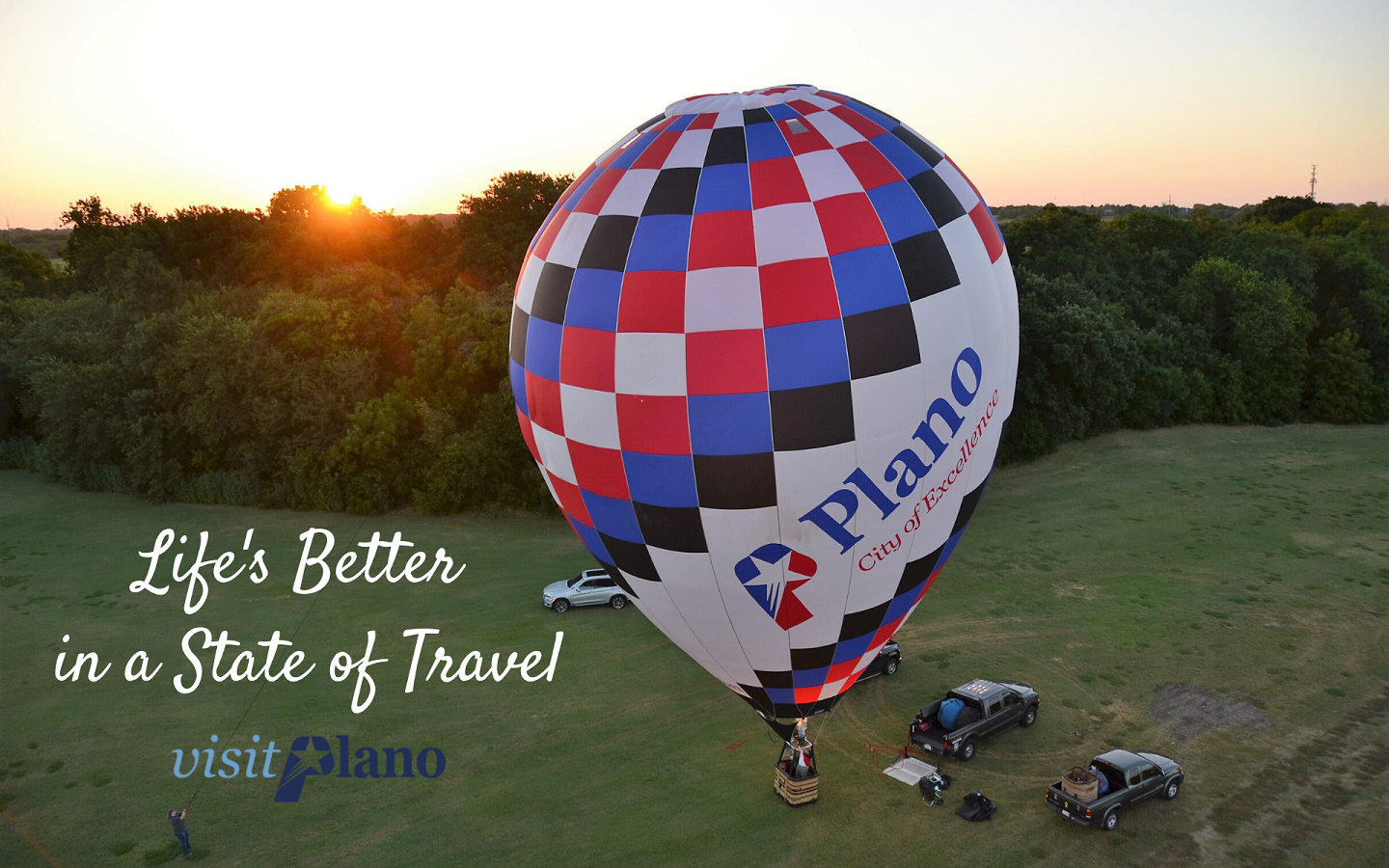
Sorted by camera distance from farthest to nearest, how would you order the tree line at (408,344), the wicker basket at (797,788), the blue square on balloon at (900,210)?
the tree line at (408,344) < the wicker basket at (797,788) < the blue square on balloon at (900,210)

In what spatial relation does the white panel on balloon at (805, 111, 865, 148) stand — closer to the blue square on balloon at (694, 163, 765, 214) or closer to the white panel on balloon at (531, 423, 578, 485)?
the blue square on balloon at (694, 163, 765, 214)

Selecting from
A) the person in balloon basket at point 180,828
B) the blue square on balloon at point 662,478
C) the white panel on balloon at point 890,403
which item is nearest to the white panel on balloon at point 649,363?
the blue square on balloon at point 662,478

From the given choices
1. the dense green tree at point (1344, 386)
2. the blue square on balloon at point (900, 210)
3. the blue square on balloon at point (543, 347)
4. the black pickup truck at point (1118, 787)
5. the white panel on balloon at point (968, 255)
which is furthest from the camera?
the dense green tree at point (1344, 386)

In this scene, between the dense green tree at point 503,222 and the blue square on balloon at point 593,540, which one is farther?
the dense green tree at point 503,222

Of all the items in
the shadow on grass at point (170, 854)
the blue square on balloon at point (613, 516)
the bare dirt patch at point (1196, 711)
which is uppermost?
the blue square on balloon at point (613, 516)

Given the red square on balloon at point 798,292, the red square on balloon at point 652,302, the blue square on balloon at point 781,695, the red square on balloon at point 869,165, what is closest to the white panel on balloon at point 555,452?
the red square on balloon at point 652,302

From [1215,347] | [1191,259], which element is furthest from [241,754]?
[1191,259]

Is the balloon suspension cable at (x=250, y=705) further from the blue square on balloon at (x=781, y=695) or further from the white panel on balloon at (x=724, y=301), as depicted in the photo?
the white panel on balloon at (x=724, y=301)

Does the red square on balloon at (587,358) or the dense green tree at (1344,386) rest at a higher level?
the red square on balloon at (587,358)
